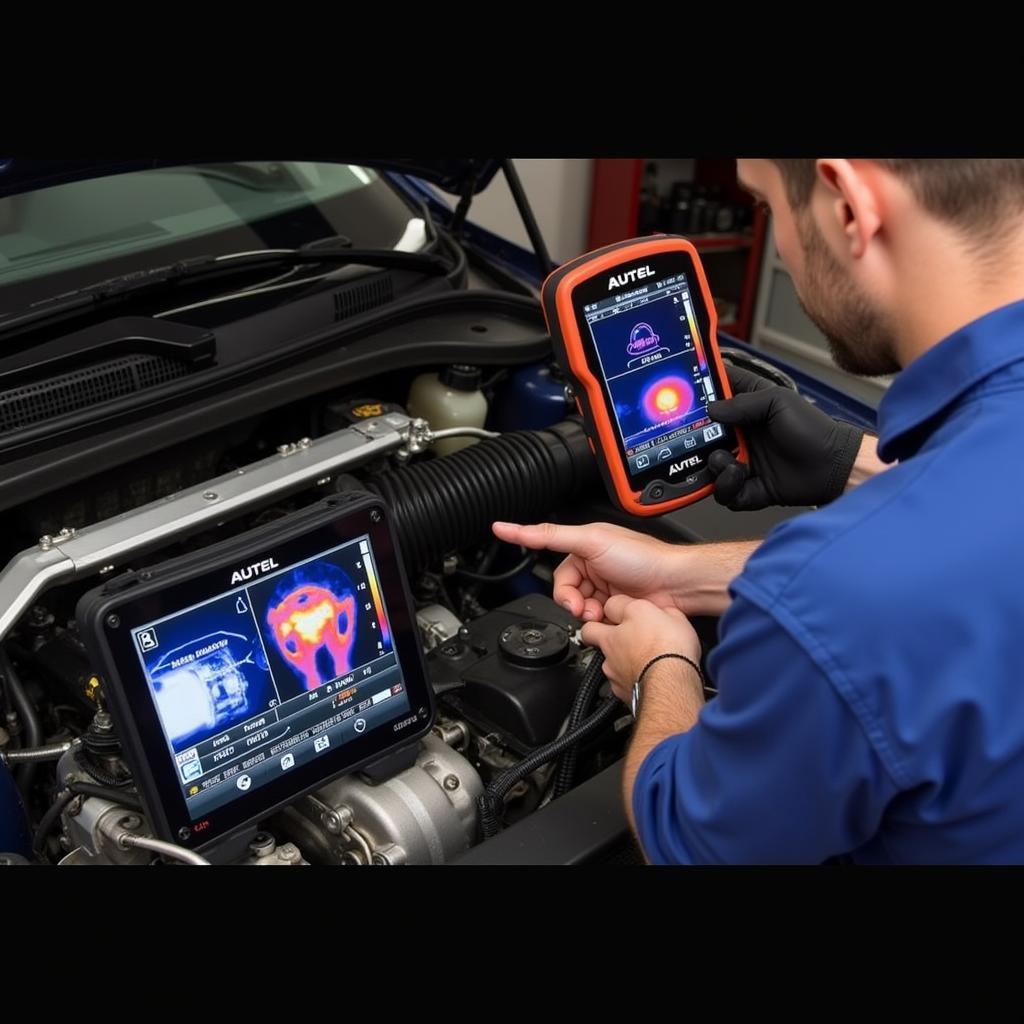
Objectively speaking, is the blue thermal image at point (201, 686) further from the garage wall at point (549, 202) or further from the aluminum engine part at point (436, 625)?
the garage wall at point (549, 202)

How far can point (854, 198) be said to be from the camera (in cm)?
77

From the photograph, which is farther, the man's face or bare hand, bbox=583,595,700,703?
bare hand, bbox=583,595,700,703

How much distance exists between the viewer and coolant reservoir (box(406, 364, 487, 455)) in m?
1.51

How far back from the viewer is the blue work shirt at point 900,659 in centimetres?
67

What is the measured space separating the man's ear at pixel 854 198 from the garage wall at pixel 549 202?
10.0ft

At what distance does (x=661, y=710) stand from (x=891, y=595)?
1.13 feet

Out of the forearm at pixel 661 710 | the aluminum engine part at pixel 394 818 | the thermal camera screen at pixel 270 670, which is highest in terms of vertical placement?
the thermal camera screen at pixel 270 670

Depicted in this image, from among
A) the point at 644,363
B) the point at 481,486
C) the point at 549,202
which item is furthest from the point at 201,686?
the point at 549,202

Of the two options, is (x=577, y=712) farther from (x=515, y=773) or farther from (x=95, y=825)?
(x=95, y=825)

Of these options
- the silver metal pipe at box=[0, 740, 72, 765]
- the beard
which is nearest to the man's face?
the beard

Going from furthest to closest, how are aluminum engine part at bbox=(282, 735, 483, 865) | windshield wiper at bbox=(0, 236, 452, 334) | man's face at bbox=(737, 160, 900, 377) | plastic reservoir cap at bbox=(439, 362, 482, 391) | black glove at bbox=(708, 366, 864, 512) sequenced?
plastic reservoir cap at bbox=(439, 362, 482, 391)
black glove at bbox=(708, 366, 864, 512)
windshield wiper at bbox=(0, 236, 452, 334)
aluminum engine part at bbox=(282, 735, 483, 865)
man's face at bbox=(737, 160, 900, 377)

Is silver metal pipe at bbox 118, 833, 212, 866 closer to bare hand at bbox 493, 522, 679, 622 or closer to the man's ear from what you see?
bare hand at bbox 493, 522, 679, 622

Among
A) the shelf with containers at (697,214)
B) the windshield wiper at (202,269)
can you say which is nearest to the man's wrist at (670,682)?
the windshield wiper at (202,269)

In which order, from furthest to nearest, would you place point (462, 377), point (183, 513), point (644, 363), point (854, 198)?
point (462, 377) < point (644, 363) < point (183, 513) < point (854, 198)
